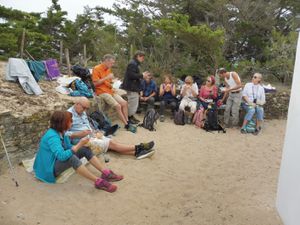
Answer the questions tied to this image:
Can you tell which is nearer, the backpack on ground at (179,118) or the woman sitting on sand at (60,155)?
the woman sitting on sand at (60,155)

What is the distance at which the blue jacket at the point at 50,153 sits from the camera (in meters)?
3.82

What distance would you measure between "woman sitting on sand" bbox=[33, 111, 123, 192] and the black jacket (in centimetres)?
308

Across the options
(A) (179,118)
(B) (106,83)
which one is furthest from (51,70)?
(A) (179,118)

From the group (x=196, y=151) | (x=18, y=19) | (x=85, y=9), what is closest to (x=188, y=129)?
(x=196, y=151)

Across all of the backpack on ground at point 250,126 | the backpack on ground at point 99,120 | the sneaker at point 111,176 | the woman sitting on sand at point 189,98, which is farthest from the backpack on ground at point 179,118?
the sneaker at point 111,176

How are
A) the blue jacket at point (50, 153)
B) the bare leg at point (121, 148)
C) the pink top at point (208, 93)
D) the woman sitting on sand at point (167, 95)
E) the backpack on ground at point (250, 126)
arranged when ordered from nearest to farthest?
the blue jacket at point (50, 153) < the bare leg at point (121, 148) < the backpack on ground at point (250, 126) < the pink top at point (208, 93) < the woman sitting on sand at point (167, 95)

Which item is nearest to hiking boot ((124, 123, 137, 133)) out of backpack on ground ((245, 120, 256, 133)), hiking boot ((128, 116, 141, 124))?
hiking boot ((128, 116, 141, 124))

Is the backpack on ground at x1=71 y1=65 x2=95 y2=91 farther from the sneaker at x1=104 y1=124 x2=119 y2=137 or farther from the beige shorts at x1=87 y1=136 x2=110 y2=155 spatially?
the beige shorts at x1=87 y1=136 x2=110 y2=155

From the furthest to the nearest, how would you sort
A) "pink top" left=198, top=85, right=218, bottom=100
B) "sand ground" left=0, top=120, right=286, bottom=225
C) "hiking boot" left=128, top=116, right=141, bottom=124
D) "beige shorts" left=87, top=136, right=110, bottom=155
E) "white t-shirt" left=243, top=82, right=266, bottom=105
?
"pink top" left=198, top=85, right=218, bottom=100 → "white t-shirt" left=243, top=82, right=266, bottom=105 → "hiking boot" left=128, top=116, right=141, bottom=124 → "beige shorts" left=87, top=136, right=110, bottom=155 → "sand ground" left=0, top=120, right=286, bottom=225

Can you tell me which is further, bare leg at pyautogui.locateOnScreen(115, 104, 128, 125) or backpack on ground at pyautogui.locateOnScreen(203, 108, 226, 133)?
backpack on ground at pyautogui.locateOnScreen(203, 108, 226, 133)

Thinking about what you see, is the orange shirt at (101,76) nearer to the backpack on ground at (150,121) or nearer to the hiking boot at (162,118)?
the backpack on ground at (150,121)

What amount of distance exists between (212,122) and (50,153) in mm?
4407

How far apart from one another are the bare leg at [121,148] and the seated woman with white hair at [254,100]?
10.4ft

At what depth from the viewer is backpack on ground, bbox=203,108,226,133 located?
24.6 ft
